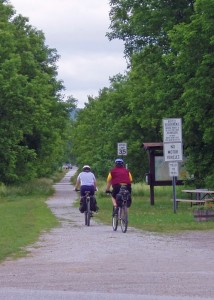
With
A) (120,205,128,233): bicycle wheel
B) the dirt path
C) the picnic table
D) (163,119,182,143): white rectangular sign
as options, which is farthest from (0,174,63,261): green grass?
the picnic table

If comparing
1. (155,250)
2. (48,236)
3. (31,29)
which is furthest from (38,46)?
(155,250)

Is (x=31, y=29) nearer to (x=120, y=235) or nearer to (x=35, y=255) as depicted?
(x=120, y=235)

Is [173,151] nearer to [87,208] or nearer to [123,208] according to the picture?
[87,208]

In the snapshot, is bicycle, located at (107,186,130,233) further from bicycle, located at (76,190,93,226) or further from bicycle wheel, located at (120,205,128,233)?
bicycle, located at (76,190,93,226)

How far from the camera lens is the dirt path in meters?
11.9

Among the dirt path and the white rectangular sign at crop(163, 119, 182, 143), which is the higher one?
the white rectangular sign at crop(163, 119, 182, 143)

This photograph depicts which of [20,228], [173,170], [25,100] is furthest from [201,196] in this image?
[25,100]

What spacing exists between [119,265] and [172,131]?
48.6ft

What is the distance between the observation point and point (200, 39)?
3472 cm

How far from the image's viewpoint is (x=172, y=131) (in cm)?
2908

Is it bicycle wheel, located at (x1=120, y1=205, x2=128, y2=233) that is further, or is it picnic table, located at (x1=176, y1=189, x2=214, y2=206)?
picnic table, located at (x1=176, y1=189, x2=214, y2=206)

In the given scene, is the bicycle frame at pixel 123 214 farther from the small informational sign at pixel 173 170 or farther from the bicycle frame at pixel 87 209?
the small informational sign at pixel 173 170

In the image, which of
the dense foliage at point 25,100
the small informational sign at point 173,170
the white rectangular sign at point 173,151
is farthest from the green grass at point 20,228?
the dense foliage at point 25,100

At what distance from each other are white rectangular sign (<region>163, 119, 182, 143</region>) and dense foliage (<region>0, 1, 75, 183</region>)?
103 feet
